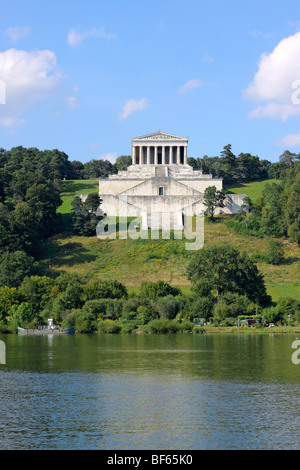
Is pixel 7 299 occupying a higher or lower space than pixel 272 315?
higher

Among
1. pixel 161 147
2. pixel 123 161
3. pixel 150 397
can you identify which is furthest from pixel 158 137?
pixel 150 397

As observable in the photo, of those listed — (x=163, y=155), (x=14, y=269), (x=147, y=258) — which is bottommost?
(x=14, y=269)

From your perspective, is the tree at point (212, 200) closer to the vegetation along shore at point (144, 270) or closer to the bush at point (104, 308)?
the vegetation along shore at point (144, 270)

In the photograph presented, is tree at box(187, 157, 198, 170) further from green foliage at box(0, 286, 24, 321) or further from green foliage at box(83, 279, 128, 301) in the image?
green foliage at box(0, 286, 24, 321)

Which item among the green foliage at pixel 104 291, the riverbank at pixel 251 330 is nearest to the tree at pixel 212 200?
the green foliage at pixel 104 291

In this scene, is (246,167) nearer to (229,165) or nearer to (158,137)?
(229,165)

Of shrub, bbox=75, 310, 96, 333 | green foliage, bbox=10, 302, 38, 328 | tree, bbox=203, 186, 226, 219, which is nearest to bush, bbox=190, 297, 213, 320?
shrub, bbox=75, 310, 96, 333

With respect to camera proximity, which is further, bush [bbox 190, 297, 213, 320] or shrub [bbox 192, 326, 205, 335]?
bush [bbox 190, 297, 213, 320]
